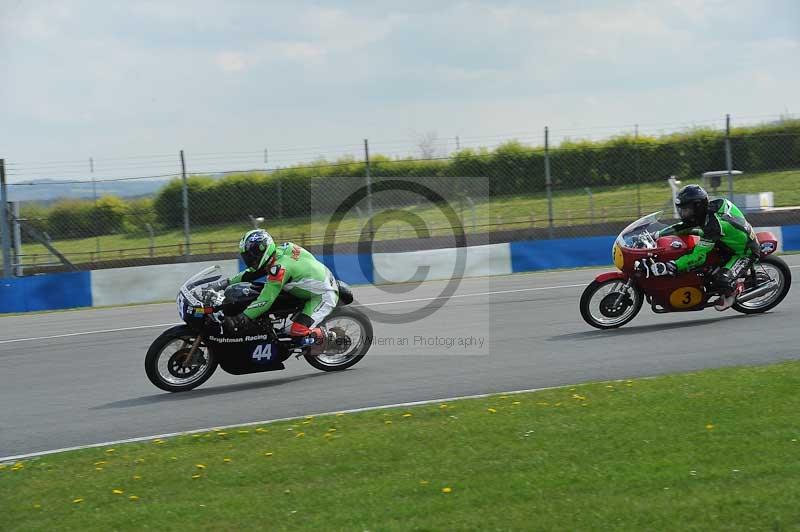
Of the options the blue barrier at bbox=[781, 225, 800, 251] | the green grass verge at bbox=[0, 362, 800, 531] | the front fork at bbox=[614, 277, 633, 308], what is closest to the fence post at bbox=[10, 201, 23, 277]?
the front fork at bbox=[614, 277, 633, 308]

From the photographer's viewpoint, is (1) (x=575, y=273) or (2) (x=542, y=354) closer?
(2) (x=542, y=354)

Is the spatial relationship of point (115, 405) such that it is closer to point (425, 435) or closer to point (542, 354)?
point (425, 435)

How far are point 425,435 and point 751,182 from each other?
83.4ft

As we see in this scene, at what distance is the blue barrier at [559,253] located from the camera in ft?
64.2

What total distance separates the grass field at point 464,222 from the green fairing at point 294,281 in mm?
9832

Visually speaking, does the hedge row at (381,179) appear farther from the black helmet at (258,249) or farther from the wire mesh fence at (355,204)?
the black helmet at (258,249)

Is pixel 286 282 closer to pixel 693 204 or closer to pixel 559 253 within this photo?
pixel 693 204

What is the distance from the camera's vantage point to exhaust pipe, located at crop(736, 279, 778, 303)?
38.0 feet

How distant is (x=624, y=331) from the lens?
1110cm

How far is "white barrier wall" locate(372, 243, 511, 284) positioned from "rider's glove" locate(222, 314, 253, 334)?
30.3 feet

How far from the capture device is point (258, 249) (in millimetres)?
9422

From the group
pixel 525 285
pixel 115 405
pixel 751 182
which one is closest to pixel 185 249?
pixel 525 285

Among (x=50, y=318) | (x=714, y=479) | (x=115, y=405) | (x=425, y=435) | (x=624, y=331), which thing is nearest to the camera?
(x=714, y=479)

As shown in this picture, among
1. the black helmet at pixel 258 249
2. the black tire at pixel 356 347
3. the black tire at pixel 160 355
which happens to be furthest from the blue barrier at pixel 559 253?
the black tire at pixel 160 355
